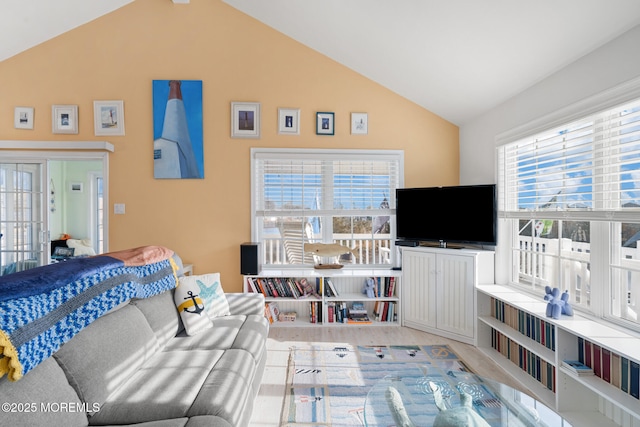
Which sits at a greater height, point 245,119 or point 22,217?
point 245,119

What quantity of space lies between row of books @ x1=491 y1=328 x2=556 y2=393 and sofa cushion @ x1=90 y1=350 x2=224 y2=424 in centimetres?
233

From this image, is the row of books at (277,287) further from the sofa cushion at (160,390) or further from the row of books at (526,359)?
the row of books at (526,359)

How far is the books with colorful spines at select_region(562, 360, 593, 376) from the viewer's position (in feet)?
6.25

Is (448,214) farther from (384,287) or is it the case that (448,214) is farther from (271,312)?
(271,312)

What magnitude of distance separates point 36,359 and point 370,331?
281 centimetres

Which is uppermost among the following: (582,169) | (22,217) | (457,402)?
(582,169)

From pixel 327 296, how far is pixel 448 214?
1.59 meters

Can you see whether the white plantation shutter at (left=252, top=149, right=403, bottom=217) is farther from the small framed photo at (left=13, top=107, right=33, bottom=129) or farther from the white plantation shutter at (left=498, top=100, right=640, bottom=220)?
the small framed photo at (left=13, top=107, right=33, bottom=129)

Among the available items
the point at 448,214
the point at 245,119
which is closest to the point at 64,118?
the point at 245,119

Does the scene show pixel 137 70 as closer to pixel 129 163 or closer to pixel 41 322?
pixel 129 163

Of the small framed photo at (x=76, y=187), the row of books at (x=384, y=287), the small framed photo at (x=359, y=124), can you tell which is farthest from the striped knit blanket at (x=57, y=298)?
the small framed photo at (x=76, y=187)

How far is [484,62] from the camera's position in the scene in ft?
8.62

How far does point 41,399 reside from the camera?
3.70 ft

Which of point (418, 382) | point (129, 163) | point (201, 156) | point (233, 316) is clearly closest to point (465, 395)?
point (418, 382)
